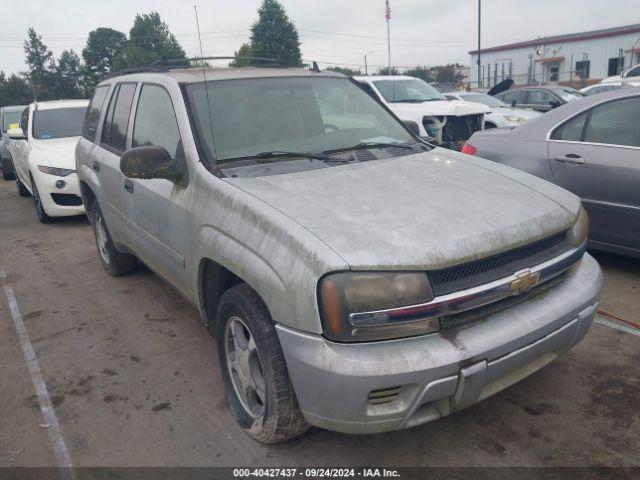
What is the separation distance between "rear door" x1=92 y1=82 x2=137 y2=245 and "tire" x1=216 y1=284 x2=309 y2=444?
5.19 ft

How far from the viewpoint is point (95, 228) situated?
17.8 feet

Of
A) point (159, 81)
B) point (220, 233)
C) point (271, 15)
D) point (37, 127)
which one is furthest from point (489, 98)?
point (271, 15)

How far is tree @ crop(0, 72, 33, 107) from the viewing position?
5912 centimetres

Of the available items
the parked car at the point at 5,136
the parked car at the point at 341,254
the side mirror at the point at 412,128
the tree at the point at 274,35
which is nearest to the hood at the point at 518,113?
the side mirror at the point at 412,128

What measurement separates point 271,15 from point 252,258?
3778 centimetres

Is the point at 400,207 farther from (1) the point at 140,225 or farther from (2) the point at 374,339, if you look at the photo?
(1) the point at 140,225

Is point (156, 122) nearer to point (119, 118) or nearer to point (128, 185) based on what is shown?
point (128, 185)

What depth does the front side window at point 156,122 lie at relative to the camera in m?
3.33

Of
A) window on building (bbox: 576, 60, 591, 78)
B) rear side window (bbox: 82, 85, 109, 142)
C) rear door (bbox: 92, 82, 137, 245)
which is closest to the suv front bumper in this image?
rear door (bbox: 92, 82, 137, 245)

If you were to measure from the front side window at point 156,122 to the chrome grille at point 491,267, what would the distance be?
1.75 meters

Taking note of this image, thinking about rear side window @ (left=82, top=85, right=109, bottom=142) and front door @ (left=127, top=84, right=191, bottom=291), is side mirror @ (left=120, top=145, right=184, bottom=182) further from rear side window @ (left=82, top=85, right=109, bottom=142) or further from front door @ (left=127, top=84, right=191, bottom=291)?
rear side window @ (left=82, top=85, right=109, bottom=142)

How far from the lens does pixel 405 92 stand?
10.5 m

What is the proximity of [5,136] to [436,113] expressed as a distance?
9.19 metres

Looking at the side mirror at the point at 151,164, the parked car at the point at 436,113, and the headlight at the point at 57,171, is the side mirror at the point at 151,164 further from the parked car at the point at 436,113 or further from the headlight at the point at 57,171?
the parked car at the point at 436,113
